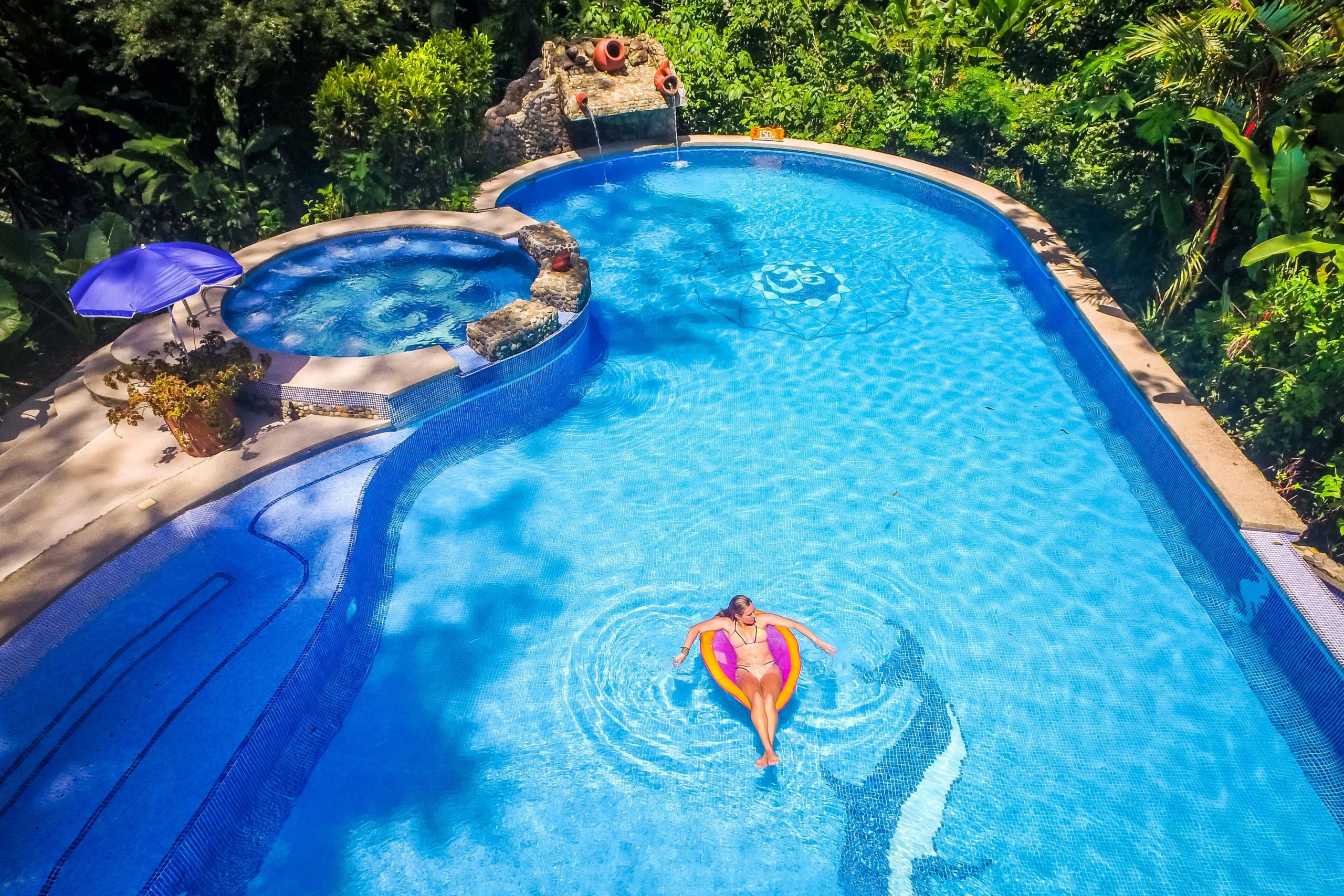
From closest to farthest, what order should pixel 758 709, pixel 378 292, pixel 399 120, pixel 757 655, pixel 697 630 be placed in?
pixel 758 709 < pixel 757 655 < pixel 697 630 < pixel 378 292 < pixel 399 120

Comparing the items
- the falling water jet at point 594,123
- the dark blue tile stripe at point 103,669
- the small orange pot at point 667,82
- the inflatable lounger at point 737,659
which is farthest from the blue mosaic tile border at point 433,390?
the small orange pot at point 667,82

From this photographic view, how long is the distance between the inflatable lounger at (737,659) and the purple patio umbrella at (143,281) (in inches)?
231

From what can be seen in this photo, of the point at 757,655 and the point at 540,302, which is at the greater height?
the point at 540,302

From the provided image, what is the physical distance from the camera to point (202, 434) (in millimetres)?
7172

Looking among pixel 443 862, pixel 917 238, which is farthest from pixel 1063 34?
pixel 443 862

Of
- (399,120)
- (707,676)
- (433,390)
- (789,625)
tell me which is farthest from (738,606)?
(399,120)

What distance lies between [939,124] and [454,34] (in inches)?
393

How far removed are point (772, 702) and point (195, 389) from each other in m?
6.28

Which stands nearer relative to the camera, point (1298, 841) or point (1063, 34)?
point (1298, 841)

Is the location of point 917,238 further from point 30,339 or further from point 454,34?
point 30,339

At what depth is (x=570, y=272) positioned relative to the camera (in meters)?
10.1

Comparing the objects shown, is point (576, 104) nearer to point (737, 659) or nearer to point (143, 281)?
point (143, 281)

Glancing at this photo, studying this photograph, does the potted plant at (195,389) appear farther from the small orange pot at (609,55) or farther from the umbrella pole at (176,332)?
the small orange pot at (609,55)

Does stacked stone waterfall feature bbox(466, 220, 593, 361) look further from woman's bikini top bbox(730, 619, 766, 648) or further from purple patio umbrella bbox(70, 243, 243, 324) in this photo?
woman's bikini top bbox(730, 619, 766, 648)
